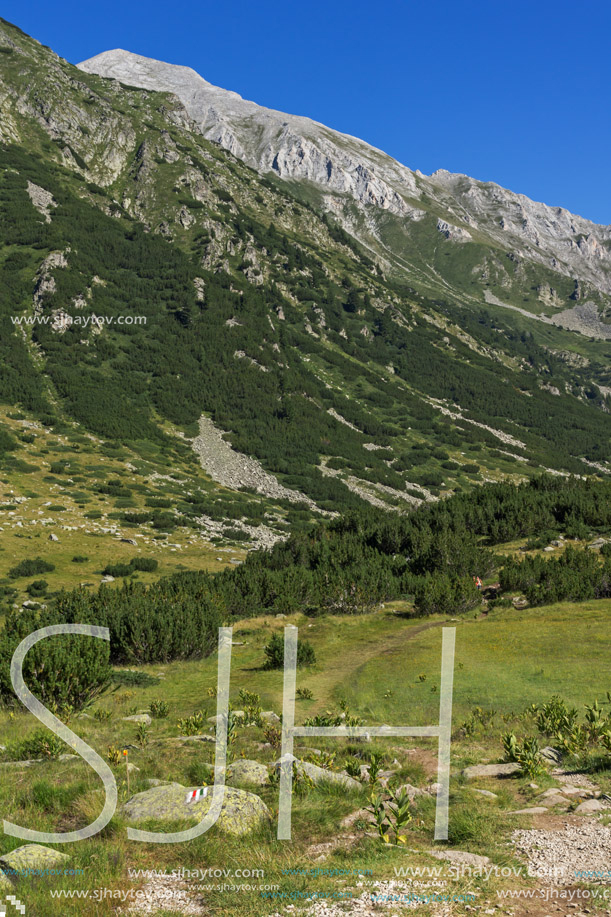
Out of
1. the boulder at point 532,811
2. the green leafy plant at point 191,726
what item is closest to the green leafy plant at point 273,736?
the green leafy plant at point 191,726

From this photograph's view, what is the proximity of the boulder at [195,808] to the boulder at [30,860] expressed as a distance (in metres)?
1.31

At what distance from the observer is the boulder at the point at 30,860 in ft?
21.2

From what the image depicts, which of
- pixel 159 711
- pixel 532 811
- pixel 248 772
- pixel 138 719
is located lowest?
pixel 159 711

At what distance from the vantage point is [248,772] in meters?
10.2

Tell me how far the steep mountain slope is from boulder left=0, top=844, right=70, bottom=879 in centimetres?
6043

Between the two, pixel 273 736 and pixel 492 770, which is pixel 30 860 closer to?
pixel 273 736

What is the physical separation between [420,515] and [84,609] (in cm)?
2896

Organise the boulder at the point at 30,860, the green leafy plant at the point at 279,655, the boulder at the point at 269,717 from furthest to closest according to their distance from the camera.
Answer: the green leafy plant at the point at 279,655, the boulder at the point at 269,717, the boulder at the point at 30,860

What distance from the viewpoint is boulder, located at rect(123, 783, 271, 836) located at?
796cm

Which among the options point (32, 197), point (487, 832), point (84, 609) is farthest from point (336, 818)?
point (32, 197)

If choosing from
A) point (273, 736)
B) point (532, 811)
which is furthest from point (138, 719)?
point (532, 811)

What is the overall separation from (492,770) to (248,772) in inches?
188

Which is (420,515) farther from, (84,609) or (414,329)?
(414,329)

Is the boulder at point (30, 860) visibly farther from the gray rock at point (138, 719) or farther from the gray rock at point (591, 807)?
the gray rock at point (138, 719)
